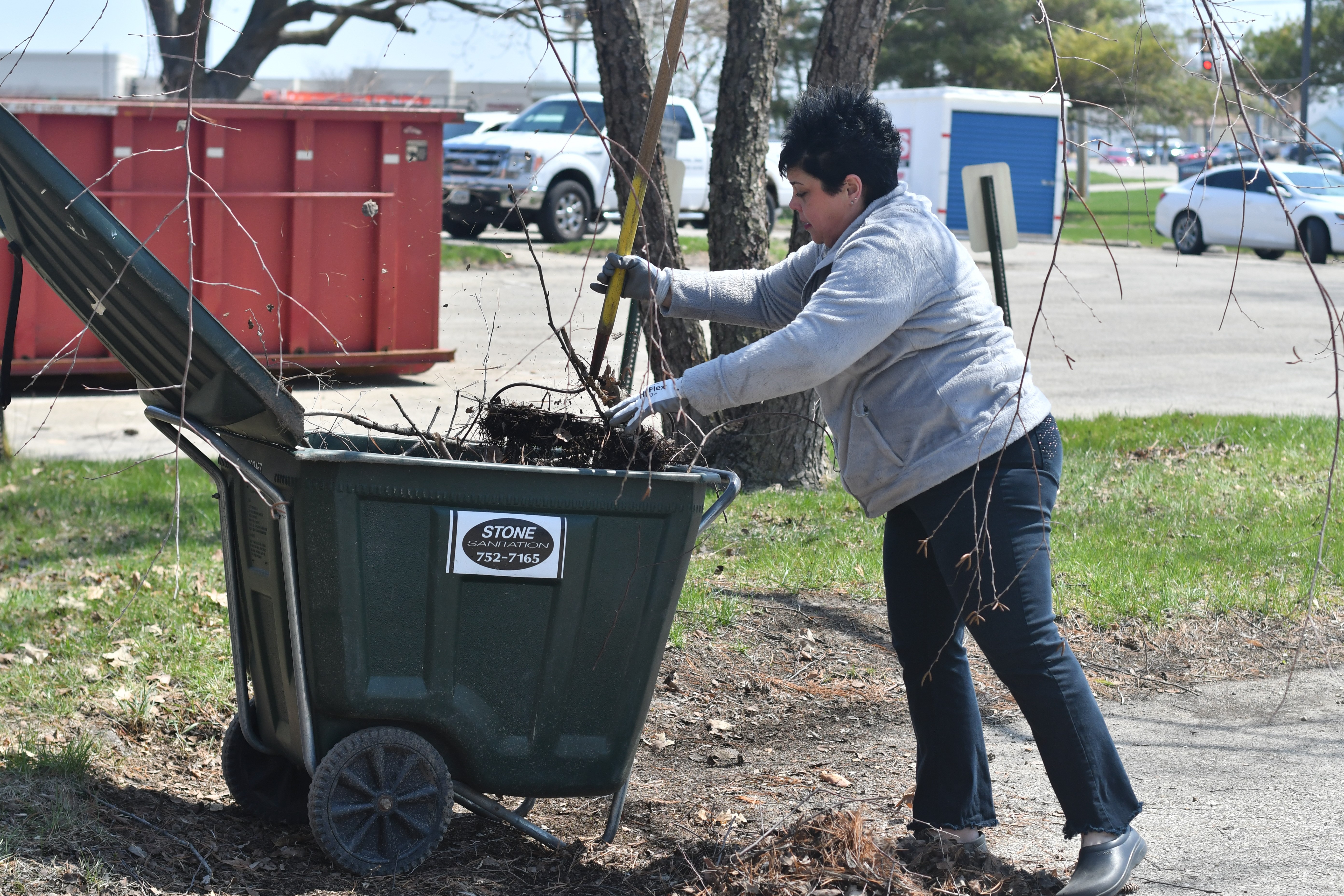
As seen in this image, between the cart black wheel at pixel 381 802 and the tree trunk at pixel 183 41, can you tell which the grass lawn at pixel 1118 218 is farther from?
the cart black wheel at pixel 381 802

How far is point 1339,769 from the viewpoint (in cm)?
404

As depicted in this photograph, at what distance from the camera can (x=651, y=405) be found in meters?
2.88

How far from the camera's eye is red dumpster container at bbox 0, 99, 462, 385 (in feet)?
30.1

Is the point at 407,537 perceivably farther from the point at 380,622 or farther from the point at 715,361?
the point at 715,361

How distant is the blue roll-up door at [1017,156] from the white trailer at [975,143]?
0.05 ft

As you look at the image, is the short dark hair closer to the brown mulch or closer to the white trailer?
the brown mulch

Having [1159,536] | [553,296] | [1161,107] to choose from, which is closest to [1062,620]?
[1159,536]

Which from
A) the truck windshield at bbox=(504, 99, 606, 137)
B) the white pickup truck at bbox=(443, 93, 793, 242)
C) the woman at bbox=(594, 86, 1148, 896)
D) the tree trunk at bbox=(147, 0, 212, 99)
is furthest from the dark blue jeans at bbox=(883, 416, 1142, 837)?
the truck windshield at bbox=(504, 99, 606, 137)

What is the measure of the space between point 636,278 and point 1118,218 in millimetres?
33190

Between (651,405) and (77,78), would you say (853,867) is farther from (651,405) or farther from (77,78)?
(77,78)

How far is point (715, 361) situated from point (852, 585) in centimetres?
280

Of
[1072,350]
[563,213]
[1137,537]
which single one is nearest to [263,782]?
[1137,537]

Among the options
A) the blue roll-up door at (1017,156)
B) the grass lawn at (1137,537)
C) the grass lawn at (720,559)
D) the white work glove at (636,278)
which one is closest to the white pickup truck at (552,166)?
the blue roll-up door at (1017,156)

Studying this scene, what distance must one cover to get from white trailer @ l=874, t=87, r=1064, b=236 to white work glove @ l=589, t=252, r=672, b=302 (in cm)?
2397
